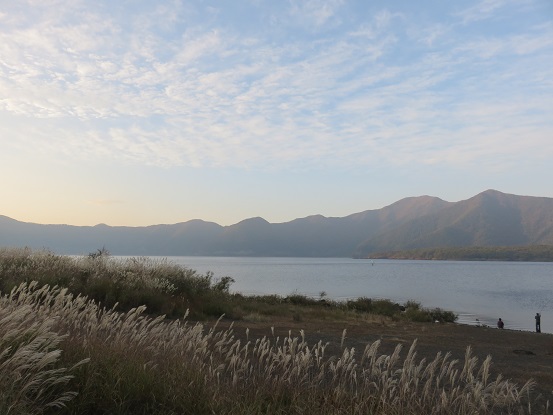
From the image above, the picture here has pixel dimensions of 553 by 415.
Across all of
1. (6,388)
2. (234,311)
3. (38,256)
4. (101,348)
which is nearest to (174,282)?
(234,311)

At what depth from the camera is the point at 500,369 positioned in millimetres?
10516

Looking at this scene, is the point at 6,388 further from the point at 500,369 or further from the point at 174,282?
the point at 174,282

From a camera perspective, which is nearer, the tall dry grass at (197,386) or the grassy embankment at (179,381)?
the grassy embankment at (179,381)

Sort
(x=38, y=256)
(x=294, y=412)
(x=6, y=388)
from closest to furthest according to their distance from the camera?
(x=6, y=388) → (x=294, y=412) → (x=38, y=256)

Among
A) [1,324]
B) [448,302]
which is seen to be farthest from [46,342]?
[448,302]

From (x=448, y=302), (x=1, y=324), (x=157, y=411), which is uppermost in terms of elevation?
(x=1, y=324)

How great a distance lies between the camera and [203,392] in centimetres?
502

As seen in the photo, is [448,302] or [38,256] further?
[448,302]

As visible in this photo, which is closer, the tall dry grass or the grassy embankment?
the grassy embankment

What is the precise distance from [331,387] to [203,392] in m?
1.33

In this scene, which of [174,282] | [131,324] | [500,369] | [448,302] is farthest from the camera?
[448,302]

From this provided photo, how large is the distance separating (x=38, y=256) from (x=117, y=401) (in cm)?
1423

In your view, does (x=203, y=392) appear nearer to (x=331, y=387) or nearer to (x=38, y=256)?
(x=331, y=387)

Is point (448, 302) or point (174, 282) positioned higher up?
point (174, 282)
